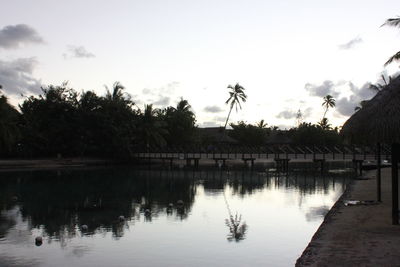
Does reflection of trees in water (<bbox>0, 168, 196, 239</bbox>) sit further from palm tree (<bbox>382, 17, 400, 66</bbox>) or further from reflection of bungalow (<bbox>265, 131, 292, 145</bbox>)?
reflection of bungalow (<bbox>265, 131, 292, 145</bbox>)

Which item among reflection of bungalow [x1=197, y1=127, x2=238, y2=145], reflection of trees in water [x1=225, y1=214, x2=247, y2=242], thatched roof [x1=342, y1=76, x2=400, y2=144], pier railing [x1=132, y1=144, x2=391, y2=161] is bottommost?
reflection of trees in water [x1=225, y1=214, x2=247, y2=242]

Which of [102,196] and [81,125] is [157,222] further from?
[81,125]

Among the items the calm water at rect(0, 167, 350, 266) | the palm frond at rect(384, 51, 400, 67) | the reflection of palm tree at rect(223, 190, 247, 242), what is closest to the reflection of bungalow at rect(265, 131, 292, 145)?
the calm water at rect(0, 167, 350, 266)

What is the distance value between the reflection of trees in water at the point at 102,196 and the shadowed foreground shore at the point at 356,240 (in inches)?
259

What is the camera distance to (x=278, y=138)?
85625 millimetres

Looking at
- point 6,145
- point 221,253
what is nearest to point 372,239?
point 221,253

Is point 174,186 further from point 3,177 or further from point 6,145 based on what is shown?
point 6,145

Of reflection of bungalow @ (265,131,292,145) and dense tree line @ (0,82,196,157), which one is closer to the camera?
dense tree line @ (0,82,196,157)

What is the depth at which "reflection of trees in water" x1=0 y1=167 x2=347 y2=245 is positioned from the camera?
17172mm

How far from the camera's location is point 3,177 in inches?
1375

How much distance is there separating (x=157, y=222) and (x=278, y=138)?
70.1m

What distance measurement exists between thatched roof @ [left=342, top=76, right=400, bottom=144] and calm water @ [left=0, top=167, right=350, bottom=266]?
3.67 metres

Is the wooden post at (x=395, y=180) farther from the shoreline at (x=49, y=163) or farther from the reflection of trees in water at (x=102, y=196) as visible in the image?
the shoreline at (x=49, y=163)

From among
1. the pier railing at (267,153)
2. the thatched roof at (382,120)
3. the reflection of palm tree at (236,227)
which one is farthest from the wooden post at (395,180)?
the pier railing at (267,153)
